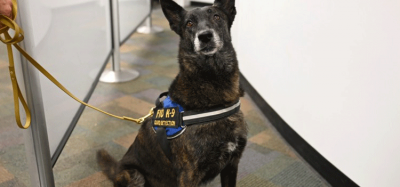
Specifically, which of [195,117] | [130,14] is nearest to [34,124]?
[195,117]

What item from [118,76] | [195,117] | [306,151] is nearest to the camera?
[195,117]

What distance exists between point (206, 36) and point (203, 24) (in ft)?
0.24

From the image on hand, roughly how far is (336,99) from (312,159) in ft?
1.46

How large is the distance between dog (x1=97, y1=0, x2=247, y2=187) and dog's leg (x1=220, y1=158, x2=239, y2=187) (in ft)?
0.06

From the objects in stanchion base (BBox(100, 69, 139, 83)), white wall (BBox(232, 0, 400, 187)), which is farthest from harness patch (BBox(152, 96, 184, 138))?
stanchion base (BBox(100, 69, 139, 83))

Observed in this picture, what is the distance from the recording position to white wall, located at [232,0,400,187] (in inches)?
62.9

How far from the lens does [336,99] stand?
1.94 meters

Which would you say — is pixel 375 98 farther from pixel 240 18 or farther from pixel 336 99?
pixel 240 18

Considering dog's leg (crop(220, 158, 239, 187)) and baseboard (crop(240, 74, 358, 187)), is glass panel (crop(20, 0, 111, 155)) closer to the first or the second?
dog's leg (crop(220, 158, 239, 187))

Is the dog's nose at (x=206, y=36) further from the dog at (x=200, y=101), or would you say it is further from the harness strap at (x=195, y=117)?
the harness strap at (x=195, y=117)

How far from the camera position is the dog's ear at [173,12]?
1507mm

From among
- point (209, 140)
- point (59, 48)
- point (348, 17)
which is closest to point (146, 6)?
point (59, 48)

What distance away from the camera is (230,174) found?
1.61 meters

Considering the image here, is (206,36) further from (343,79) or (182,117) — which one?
(343,79)
